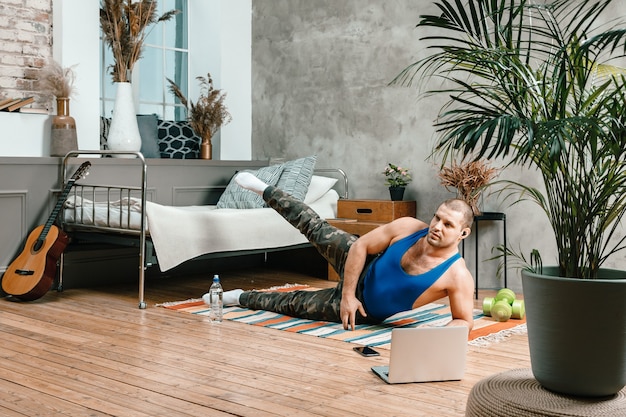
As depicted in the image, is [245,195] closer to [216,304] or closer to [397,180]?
[397,180]

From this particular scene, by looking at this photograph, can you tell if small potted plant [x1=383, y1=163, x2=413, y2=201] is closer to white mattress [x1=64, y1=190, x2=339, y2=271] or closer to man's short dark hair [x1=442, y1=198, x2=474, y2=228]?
white mattress [x1=64, y1=190, x2=339, y2=271]

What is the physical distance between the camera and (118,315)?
13.2 feet

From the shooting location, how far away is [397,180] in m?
5.32

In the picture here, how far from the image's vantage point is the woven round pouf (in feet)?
6.01

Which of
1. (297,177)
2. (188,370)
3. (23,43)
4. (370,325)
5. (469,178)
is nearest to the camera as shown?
(188,370)

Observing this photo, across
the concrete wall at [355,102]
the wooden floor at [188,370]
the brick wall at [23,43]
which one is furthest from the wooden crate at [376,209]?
the brick wall at [23,43]

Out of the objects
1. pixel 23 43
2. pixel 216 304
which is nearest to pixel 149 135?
pixel 23 43

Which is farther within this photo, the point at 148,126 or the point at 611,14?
the point at 148,126

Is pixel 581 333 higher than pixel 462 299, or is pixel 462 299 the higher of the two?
pixel 581 333

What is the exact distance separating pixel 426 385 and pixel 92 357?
133 cm

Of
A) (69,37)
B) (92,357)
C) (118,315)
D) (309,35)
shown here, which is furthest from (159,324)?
(309,35)

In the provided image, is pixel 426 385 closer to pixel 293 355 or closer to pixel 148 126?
pixel 293 355

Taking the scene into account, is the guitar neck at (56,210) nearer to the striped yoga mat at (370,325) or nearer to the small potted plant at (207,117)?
the striped yoga mat at (370,325)

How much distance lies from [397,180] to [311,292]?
1585 millimetres
